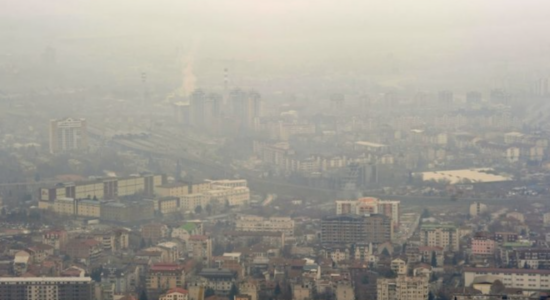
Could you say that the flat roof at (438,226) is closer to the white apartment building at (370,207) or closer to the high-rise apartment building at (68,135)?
the white apartment building at (370,207)

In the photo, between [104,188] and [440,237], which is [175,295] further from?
[104,188]

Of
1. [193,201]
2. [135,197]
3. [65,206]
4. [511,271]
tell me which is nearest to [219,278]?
[511,271]

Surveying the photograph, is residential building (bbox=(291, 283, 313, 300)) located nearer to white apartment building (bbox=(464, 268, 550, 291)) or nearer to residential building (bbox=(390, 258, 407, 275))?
residential building (bbox=(390, 258, 407, 275))

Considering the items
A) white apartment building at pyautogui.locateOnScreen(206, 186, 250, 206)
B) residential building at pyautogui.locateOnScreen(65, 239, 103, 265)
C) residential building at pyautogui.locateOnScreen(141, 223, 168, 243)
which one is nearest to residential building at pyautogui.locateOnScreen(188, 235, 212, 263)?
residential building at pyautogui.locateOnScreen(141, 223, 168, 243)

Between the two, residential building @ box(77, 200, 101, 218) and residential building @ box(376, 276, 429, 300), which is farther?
residential building @ box(77, 200, 101, 218)

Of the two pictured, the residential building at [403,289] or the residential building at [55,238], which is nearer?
the residential building at [403,289]

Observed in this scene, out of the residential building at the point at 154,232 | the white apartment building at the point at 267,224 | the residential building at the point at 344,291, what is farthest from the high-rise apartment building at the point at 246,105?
the residential building at the point at 344,291

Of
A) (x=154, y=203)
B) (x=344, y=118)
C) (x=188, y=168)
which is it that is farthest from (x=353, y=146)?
(x=154, y=203)

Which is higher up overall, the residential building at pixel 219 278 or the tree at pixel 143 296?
the residential building at pixel 219 278
